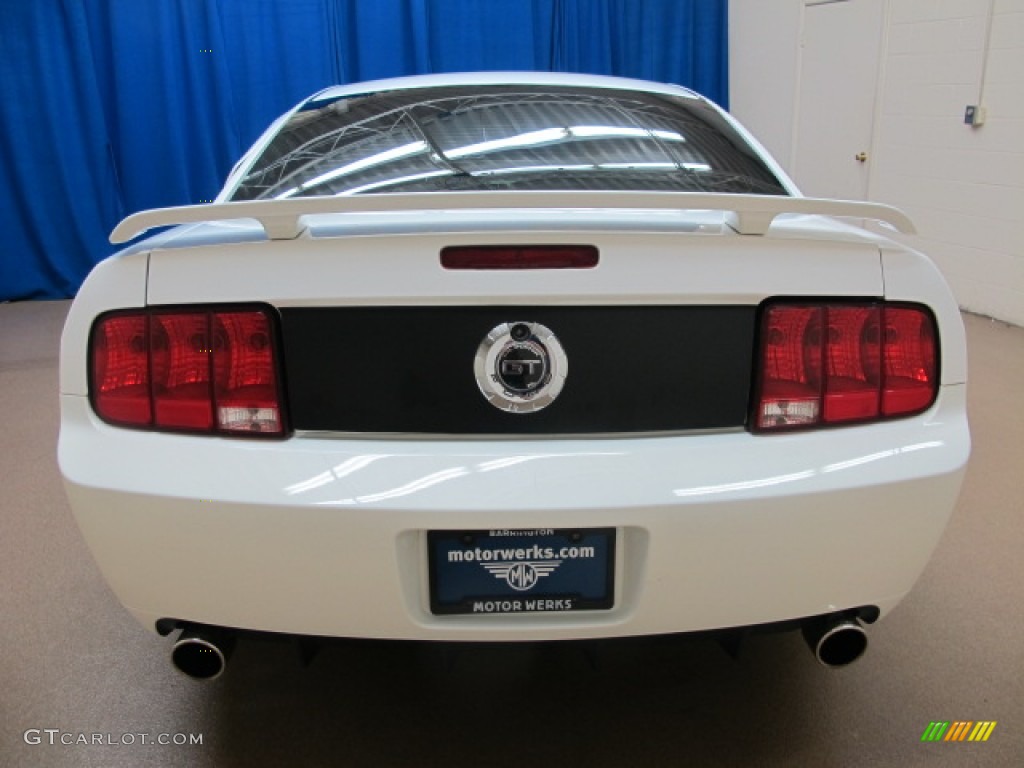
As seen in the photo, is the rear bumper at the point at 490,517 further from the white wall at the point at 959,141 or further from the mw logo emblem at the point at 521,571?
the white wall at the point at 959,141

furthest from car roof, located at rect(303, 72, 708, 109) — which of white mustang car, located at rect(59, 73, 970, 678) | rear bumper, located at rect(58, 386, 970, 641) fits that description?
rear bumper, located at rect(58, 386, 970, 641)

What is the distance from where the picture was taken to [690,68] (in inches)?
277

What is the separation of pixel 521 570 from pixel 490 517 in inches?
5.0

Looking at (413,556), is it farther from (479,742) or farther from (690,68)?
(690,68)

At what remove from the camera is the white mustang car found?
3.69 ft

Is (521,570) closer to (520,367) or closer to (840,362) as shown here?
(520,367)

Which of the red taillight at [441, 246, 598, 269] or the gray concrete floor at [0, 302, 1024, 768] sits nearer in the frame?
the red taillight at [441, 246, 598, 269]

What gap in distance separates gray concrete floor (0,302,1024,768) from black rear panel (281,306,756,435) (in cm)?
35

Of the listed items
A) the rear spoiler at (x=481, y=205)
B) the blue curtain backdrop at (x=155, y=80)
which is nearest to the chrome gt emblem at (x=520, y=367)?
the rear spoiler at (x=481, y=205)

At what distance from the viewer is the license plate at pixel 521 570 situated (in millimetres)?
1141

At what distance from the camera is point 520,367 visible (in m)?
1.16

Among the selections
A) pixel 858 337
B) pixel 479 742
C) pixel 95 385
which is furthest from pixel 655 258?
pixel 479 742

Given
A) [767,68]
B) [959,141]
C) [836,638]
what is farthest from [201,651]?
[767,68]

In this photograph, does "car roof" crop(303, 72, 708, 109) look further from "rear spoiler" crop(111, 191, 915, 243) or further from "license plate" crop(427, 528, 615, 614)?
"license plate" crop(427, 528, 615, 614)
